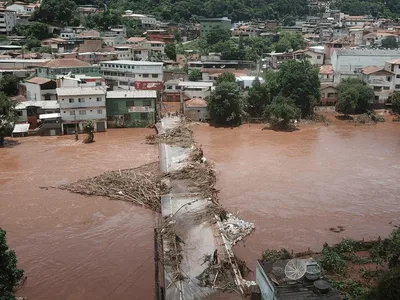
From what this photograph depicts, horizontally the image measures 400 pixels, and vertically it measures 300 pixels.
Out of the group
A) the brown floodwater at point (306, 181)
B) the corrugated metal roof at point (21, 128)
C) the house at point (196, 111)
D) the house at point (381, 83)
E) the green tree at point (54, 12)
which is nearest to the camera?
the brown floodwater at point (306, 181)

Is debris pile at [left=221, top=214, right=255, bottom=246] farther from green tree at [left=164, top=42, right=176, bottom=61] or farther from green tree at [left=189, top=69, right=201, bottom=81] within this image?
green tree at [left=164, top=42, right=176, bottom=61]

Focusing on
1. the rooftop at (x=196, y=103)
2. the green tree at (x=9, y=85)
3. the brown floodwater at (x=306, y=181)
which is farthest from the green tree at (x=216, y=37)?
the brown floodwater at (x=306, y=181)

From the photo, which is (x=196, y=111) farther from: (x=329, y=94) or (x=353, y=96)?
(x=329, y=94)

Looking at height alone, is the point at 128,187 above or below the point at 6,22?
below

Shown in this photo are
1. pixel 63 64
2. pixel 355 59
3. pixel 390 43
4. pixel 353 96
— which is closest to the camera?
pixel 353 96

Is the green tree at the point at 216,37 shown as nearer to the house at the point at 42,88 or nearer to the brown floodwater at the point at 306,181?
the house at the point at 42,88

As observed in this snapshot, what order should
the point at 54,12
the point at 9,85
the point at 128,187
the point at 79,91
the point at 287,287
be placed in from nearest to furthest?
1. the point at 287,287
2. the point at 128,187
3. the point at 79,91
4. the point at 9,85
5. the point at 54,12

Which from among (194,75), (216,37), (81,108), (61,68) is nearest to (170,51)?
(194,75)

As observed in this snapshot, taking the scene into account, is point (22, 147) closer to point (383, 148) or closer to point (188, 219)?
point (188, 219)
